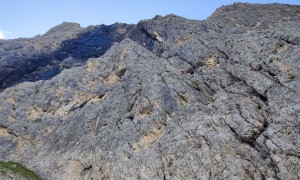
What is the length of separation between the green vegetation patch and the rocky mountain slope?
4.63 feet

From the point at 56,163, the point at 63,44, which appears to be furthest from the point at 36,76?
the point at 56,163

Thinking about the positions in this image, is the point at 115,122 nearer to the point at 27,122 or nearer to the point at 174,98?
the point at 174,98

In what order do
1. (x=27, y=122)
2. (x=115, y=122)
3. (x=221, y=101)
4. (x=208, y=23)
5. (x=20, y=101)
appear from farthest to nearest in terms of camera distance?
(x=208, y=23) < (x=20, y=101) < (x=27, y=122) < (x=115, y=122) < (x=221, y=101)

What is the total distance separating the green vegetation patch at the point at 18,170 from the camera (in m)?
46.6

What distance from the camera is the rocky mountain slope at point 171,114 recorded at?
1503 inches

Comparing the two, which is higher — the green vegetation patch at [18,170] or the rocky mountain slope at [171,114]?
the rocky mountain slope at [171,114]

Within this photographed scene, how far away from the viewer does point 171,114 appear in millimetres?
46562

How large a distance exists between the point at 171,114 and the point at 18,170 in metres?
23.5

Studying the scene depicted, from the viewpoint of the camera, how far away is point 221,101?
46438 millimetres

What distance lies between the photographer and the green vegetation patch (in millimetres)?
46594

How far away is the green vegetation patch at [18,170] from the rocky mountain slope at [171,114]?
1.41 metres

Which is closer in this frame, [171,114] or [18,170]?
[171,114]

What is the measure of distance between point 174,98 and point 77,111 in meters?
17.8

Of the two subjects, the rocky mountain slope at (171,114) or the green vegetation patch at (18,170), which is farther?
the green vegetation patch at (18,170)
